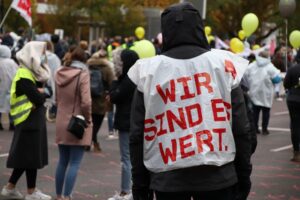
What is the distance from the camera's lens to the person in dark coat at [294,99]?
12477mm

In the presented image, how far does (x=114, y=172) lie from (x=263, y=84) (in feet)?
21.9

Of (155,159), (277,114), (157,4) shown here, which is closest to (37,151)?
(155,159)

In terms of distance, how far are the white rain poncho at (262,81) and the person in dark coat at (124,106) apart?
27.9ft

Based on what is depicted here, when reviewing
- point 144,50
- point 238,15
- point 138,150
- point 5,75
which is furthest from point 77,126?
point 238,15

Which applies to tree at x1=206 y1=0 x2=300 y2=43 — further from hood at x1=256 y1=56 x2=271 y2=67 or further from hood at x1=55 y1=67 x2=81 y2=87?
hood at x1=55 y1=67 x2=81 y2=87

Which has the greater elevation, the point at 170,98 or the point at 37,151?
the point at 170,98

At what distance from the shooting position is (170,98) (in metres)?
4.52

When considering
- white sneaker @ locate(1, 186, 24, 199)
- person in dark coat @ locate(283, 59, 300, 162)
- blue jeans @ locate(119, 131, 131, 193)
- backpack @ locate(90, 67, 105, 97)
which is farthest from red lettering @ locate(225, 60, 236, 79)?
backpack @ locate(90, 67, 105, 97)

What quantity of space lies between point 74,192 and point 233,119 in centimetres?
546

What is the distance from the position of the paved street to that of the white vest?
4.95m

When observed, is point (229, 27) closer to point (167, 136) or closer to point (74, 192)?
point (74, 192)

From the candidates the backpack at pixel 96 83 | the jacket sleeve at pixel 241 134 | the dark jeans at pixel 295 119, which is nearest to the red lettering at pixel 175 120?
the jacket sleeve at pixel 241 134

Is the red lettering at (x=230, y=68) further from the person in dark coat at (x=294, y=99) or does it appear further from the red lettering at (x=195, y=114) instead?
the person in dark coat at (x=294, y=99)

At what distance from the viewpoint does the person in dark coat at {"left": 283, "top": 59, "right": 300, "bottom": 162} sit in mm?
12477
